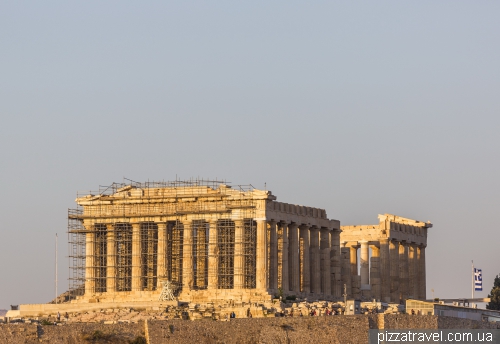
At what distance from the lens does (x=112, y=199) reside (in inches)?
5448

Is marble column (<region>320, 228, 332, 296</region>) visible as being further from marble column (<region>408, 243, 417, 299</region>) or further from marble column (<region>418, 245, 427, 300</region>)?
marble column (<region>418, 245, 427, 300</region>)

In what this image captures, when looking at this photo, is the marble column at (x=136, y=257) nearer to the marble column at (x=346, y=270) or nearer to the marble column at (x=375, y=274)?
the marble column at (x=346, y=270)

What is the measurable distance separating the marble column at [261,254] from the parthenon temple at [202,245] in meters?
0.08

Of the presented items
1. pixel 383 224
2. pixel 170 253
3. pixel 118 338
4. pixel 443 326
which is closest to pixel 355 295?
pixel 383 224

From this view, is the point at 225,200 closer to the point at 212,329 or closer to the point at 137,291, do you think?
the point at 137,291

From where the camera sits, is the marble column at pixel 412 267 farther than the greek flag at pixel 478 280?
No

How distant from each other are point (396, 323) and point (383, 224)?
3540cm

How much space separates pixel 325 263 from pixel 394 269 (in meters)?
10.6

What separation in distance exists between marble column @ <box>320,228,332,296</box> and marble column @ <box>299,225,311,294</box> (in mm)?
2322

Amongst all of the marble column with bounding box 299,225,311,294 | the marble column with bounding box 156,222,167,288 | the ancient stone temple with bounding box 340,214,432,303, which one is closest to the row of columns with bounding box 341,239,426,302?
the ancient stone temple with bounding box 340,214,432,303

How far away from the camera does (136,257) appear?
137375mm

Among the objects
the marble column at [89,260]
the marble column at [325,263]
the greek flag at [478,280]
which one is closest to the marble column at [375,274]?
the marble column at [325,263]

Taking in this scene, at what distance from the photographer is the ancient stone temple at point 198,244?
13275 cm

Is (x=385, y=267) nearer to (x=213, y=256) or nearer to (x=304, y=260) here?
(x=304, y=260)
